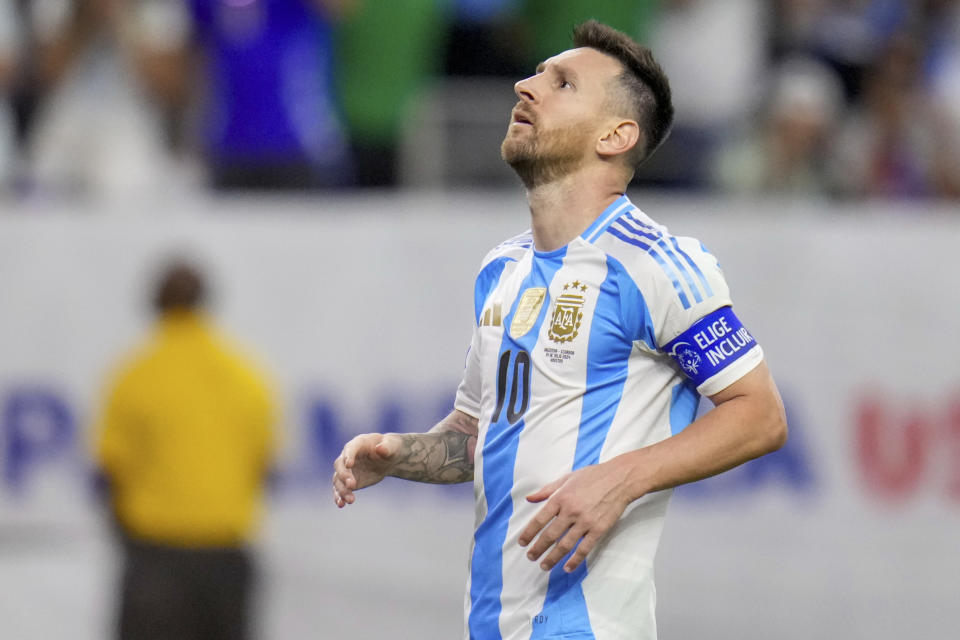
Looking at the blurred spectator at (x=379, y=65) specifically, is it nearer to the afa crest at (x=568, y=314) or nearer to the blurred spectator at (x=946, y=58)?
the blurred spectator at (x=946, y=58)

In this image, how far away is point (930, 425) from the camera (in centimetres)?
875

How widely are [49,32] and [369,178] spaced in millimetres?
1937

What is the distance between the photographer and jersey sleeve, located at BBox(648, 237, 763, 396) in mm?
3531

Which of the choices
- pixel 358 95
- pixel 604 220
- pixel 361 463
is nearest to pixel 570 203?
pixel 604 220

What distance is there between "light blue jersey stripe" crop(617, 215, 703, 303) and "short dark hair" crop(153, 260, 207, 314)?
3.93 m

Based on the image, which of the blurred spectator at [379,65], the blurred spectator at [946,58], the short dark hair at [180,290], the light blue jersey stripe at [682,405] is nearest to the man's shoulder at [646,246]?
the light blue jersey stripe at [682,405]

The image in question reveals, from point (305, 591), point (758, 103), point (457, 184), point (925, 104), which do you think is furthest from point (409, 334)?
point (925, 104)

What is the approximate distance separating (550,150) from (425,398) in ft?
15.9

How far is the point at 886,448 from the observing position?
28.7ft

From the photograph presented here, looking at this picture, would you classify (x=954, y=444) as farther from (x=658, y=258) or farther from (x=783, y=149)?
(x=658, y=258)

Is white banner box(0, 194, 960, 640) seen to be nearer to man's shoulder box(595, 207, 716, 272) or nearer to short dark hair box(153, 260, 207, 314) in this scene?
short dark hair box(153, 260, 207, 314)

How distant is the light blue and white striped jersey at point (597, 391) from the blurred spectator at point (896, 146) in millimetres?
5949

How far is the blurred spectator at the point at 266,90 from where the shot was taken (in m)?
8.37

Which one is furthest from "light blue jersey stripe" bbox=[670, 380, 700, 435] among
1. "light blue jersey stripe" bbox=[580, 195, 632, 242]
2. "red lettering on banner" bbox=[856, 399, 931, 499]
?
"red lettering on banner" bbox=[856, 399, 931, 499]
